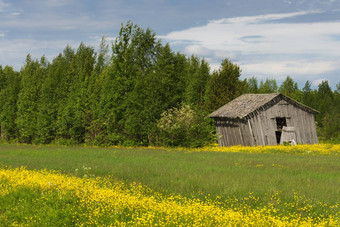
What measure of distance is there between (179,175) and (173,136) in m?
22.8

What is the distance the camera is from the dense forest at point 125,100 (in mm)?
41375

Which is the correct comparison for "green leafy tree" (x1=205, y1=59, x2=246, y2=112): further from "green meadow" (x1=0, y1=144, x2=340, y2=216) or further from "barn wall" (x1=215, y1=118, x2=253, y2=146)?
"green meadow" (x1=0, y1=144, x2=340, y2=216)

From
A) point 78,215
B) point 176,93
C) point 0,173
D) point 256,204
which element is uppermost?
point 176,93

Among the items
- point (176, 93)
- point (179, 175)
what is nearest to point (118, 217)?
A: point (179, 175)

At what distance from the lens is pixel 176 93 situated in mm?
43062

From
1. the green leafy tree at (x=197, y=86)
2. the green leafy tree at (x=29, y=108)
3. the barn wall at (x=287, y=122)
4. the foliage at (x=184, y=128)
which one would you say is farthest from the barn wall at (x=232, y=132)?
the green leafy tree at (x=29, y=108)

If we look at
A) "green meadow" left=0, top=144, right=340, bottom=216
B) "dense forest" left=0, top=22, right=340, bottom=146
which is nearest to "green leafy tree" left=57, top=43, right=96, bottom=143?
"dense forest" left=0, top=22, right=340, bottom=146

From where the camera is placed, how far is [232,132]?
41.5 m

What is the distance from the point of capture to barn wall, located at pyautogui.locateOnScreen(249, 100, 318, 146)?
39344mm

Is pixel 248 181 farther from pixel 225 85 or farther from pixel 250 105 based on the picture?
pixel 225 85

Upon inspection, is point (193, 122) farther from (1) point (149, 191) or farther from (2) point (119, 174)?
(1) point (149, 191)

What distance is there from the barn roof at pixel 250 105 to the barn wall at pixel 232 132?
99 cm

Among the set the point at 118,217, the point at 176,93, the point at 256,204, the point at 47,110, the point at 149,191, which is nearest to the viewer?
the point at 118,217

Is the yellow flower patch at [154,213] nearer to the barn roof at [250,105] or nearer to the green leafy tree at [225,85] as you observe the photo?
the barn roof at [250,105]
